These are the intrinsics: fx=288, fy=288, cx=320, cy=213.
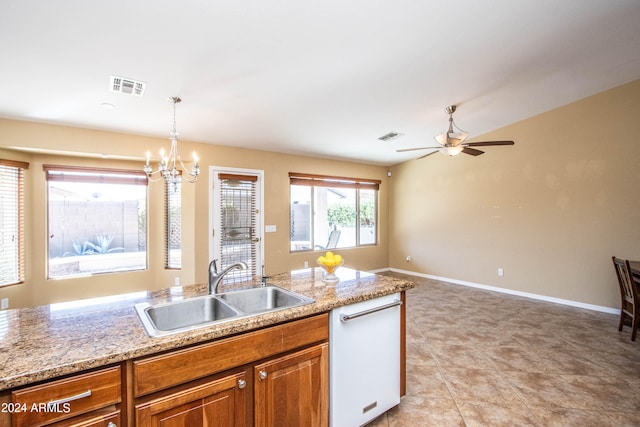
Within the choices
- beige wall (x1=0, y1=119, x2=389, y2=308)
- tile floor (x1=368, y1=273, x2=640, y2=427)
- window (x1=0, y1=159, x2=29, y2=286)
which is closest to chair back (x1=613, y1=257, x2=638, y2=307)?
tile floor (x1=368, y1=273, x2=640, y2=427)

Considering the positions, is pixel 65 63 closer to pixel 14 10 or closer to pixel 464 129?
pixel 14 10

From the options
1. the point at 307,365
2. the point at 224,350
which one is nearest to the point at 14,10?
the point at 224,350

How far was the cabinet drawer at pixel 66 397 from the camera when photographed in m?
0.91

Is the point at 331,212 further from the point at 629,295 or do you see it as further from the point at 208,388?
the point at 208,388

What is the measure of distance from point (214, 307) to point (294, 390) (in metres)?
0.66

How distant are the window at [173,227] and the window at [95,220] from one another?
13.5 inches

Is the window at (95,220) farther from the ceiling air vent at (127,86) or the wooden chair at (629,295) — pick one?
the wooden chair at (629,295)

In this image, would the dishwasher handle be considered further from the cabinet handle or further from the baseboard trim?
the baseboard trim

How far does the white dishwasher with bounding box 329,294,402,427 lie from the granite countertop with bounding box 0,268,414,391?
0.37 ft

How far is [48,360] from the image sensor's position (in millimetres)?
981

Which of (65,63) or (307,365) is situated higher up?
(65,63)

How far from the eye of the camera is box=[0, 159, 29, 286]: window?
11.6ft

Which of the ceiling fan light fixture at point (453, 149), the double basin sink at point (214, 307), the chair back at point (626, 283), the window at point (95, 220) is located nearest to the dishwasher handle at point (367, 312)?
the double basin sink at point (214, 307)

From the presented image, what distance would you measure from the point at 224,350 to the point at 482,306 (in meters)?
4.28
